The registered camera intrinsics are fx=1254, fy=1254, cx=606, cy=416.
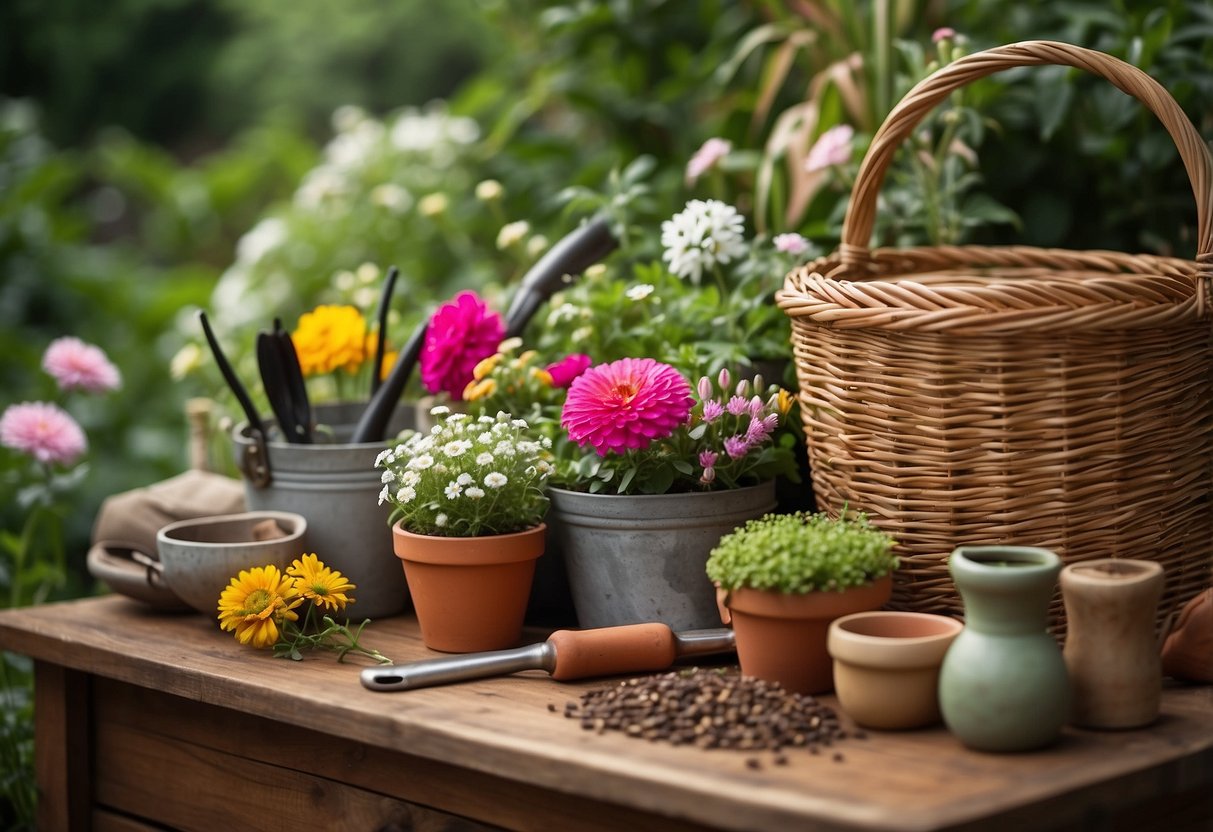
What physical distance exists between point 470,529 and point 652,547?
19 cm

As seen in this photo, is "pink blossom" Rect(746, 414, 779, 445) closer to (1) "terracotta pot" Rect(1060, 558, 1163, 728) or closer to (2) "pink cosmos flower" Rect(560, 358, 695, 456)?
(2) "pink cosmos flower" Rect(560, 358, 695, 456)

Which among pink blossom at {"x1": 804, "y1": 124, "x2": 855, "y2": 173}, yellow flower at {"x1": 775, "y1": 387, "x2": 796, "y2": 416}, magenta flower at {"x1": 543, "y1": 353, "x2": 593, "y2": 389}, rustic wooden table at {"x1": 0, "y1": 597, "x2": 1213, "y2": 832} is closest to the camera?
rustic wooden table at {"x1": 0, "y1": 597, "x2": 1213, "y2": 832}

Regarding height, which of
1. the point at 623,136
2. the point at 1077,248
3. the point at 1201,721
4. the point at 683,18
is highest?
the point at 683,18

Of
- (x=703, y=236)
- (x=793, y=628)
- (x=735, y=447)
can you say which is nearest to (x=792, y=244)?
(x=703, y=236)

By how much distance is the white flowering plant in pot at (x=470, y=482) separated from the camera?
1.34m

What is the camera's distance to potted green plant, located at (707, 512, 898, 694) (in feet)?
3.84

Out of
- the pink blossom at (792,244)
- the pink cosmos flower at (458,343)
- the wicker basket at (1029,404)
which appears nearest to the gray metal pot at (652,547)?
the wicker basket at (1029,404)

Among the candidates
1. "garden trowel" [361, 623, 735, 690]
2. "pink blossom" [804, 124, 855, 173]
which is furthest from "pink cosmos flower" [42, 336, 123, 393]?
"pink blossom" [804, 124, 855, 173]

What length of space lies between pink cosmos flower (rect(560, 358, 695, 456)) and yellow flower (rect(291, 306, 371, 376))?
1.63 feet

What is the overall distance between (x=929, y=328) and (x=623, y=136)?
135 cm

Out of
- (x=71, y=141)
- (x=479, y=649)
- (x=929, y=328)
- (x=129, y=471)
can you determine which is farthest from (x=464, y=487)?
(x=71, y=141)

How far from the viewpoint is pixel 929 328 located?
1190 mm

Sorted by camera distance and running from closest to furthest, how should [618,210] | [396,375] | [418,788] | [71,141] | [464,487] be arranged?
[418,788]
[464,487]
[396,375]
[618,210]
[71,141]

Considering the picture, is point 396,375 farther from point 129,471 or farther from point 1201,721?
point 129,471
